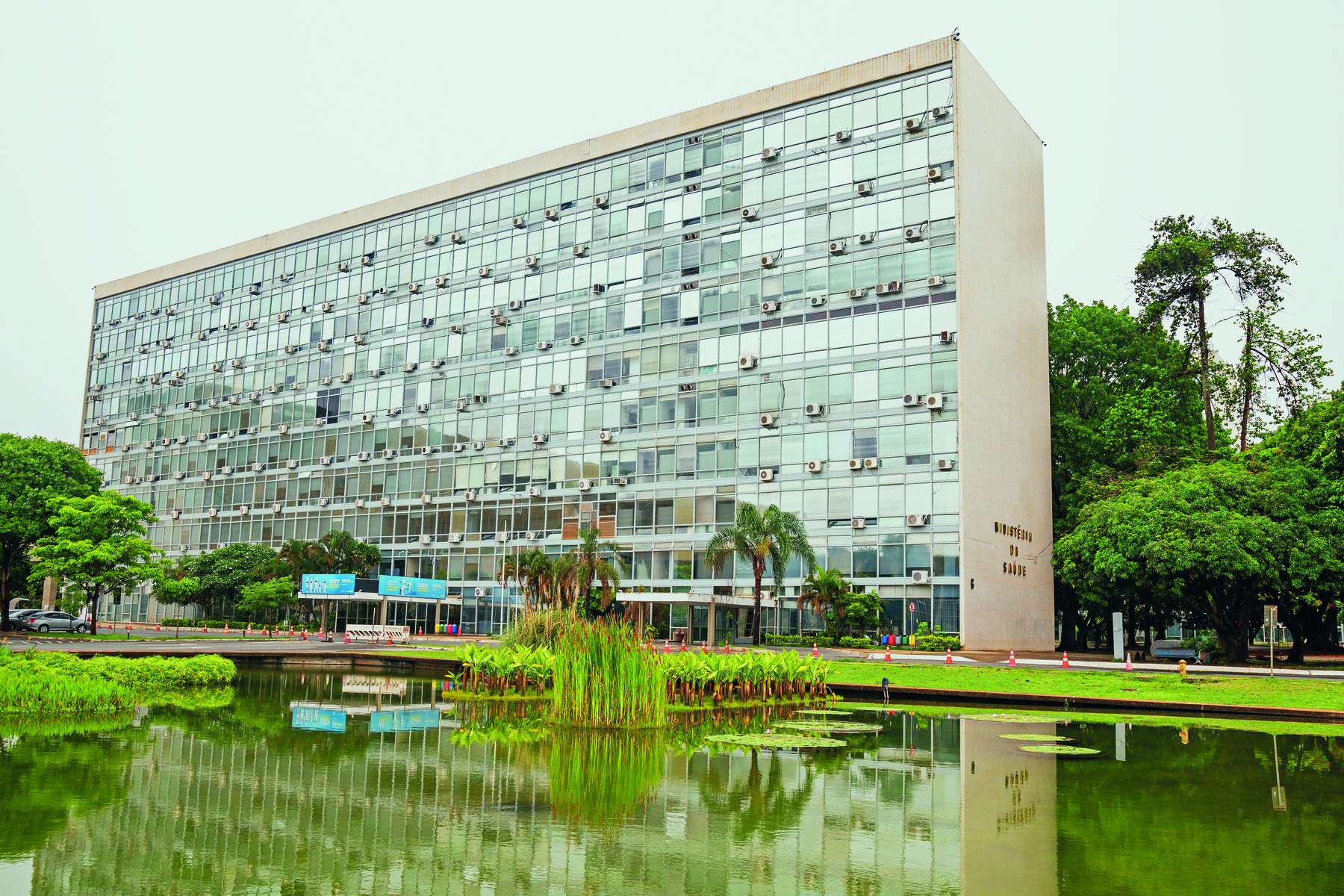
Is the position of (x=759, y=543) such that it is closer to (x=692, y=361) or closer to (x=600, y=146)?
(x=692, y=361)

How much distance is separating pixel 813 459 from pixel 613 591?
12.2m

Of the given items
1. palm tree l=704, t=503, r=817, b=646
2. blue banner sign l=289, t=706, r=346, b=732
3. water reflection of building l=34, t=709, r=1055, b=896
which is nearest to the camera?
water reflection of building l=34, t=709, r=1055, b=896

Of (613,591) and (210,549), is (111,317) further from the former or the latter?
(613,591)

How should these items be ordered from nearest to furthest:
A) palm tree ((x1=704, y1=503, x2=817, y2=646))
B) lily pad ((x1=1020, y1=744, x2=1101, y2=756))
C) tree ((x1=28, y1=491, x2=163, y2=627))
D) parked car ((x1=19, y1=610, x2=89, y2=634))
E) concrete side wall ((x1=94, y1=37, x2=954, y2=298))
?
lily pad ((x1=1020, y1=744, x2=1101, y2=756)), tree ((x1=28, y1=491, x2=163, y2=627)), palm tree ((x1=704, y1=503, x2=817, y2=646)), concrete side wall ((x1=94, y1=37, x2=954, y2=298)), parked car ((x1=19, y1=610, x2=89, y2=634))

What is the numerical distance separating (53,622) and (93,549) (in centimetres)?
1667

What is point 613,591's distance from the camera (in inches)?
2019

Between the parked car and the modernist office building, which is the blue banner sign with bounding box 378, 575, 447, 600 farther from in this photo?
the parked car

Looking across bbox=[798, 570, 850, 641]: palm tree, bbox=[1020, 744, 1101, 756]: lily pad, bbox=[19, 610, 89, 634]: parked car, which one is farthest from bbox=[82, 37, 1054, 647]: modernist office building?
bbox=[1020, 744, 1101, 756]: lily pad

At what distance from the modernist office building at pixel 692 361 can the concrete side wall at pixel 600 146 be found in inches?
7.4

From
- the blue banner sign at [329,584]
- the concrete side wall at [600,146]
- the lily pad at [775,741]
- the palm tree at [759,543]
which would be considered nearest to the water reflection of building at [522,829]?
the lily pad at [775,741]

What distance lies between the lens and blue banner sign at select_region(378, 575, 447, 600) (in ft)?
180

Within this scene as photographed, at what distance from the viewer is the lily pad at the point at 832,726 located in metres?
19.5

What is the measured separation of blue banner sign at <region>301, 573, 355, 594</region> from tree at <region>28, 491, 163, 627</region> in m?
8.14

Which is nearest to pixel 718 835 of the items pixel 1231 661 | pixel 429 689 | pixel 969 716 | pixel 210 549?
pixel 969 716
